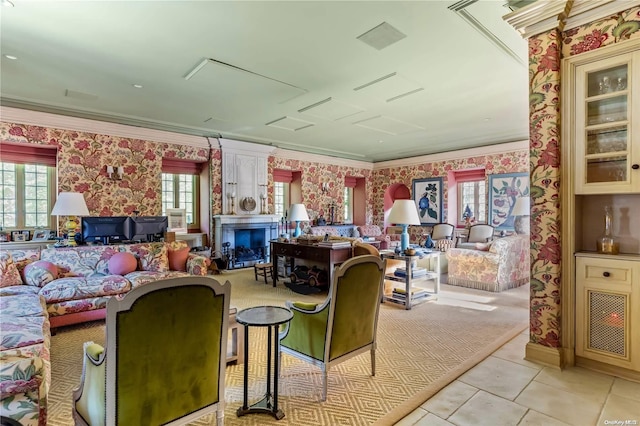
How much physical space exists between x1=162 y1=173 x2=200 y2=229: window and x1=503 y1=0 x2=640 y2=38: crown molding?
243 inches

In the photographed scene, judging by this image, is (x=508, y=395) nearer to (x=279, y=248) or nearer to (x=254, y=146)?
(x=279, y=248)

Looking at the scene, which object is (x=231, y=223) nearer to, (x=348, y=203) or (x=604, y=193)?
(x=348, y=203)

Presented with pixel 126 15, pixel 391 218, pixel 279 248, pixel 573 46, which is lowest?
pixel 279 248

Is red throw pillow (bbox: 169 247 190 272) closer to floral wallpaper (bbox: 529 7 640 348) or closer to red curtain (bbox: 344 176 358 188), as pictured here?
floral wallpaper (bbox: 529 7 640 348)

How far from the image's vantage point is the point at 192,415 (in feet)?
5.17

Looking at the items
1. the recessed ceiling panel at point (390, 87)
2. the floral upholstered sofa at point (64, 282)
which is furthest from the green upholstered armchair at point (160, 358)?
the recessed ceiling panel at point (390, 87)

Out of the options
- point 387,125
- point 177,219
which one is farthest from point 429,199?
point 177,219

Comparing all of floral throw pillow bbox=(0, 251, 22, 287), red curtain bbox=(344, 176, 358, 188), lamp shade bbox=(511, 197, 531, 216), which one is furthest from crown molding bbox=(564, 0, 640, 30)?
red curtain bbox=(344, 176, 358, 188)

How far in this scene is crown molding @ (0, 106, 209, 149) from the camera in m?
4.91

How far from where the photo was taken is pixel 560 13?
2.44 metres

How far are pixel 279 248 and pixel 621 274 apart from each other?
4190 millimetres

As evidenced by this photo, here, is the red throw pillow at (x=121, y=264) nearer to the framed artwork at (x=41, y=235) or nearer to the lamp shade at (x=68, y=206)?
the lamp shade at (x=68, y=206)

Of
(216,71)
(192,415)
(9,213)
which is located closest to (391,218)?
(216,71)

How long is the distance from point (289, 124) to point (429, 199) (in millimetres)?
4615
